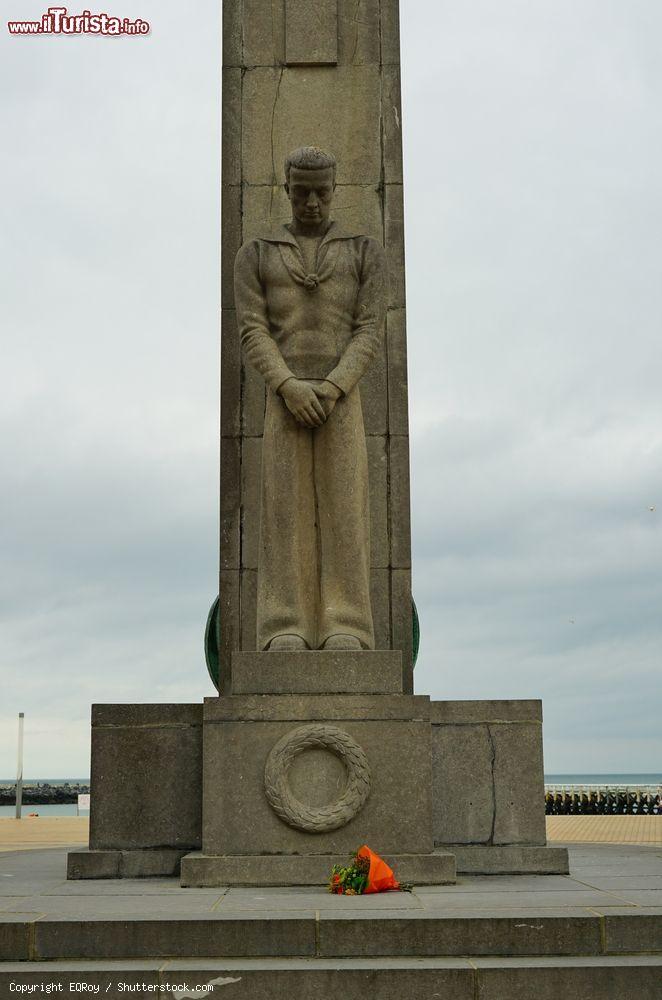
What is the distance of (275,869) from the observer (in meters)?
8.05

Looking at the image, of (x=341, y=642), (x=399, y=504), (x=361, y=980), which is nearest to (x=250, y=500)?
(x=399, y=504)

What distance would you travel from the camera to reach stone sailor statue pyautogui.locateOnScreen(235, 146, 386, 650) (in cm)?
898

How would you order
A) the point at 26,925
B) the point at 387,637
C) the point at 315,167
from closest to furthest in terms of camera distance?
the point at 26,925 → the point at 315,167 → the point at 387,637

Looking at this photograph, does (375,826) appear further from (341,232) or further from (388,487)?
(341,232)

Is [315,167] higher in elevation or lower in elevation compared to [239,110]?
lower

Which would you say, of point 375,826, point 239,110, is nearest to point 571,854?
point 375,826

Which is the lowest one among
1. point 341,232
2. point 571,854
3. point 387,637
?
point 571,854

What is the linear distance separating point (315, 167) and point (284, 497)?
2.50 meters

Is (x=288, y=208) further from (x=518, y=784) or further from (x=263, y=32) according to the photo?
(x=518, y=784)

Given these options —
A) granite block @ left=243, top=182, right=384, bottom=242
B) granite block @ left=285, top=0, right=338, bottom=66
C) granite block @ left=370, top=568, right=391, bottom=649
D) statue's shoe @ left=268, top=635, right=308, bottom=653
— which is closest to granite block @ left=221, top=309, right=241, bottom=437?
granite block @ left=243, top=182, right=384, bottom=242

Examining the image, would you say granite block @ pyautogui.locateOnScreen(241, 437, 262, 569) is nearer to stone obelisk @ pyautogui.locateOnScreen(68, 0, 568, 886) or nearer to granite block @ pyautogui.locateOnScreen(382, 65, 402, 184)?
stone obelisk @ pyautogui.locateOnScreen(68, 0, 568, 886)

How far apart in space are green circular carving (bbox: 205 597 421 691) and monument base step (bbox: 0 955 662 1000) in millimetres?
4592

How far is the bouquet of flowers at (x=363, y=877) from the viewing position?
24.4 feet

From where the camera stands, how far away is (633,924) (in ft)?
20.8
